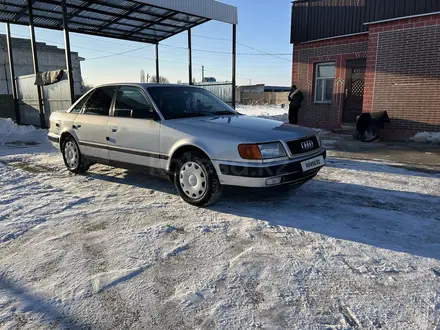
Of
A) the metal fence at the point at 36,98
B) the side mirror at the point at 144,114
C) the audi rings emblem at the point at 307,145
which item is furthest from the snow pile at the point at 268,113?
the side mirror at the point at 144,114

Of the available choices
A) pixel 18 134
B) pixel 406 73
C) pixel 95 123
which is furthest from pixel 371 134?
pixel 18 134

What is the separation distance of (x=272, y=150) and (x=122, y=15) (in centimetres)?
956

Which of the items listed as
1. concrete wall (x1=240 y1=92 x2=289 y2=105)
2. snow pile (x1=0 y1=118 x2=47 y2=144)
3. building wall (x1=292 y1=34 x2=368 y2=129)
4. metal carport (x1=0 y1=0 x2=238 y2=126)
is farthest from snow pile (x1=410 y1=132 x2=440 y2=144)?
concrete wall (x1=240 y1=92 x2=289 y2=105)

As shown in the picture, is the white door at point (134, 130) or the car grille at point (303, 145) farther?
the white door at point (134, 130)

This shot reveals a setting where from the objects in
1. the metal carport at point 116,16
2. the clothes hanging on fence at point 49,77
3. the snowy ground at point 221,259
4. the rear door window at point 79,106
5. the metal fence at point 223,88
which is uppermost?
the metal carport at point 116,16

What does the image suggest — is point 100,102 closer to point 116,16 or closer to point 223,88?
point 116,16

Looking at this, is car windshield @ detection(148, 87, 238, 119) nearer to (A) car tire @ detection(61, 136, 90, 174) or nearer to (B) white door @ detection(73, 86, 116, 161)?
(B) white door @ detection(73, 86, 116, 161)

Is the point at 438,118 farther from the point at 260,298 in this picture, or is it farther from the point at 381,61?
the point at 260,298

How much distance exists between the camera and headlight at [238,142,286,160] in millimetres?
3746

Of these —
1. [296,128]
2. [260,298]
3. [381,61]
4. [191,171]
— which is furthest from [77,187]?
[381,61]

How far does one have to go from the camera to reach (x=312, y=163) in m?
4.21

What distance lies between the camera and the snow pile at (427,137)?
30.6ft

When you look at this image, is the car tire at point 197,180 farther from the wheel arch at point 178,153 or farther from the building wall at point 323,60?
the building wall at point 323,60

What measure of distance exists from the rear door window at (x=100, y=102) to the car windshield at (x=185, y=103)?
86 centimetres
